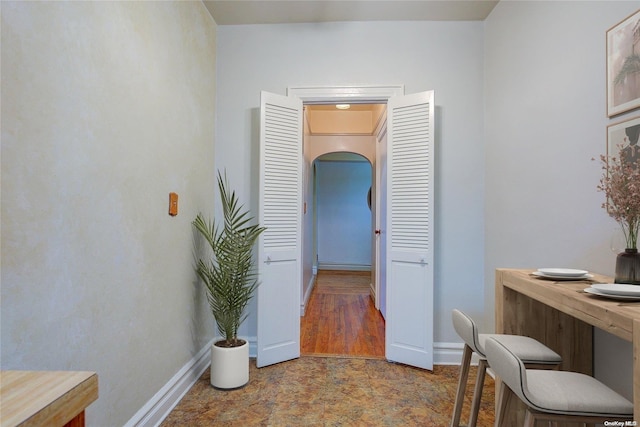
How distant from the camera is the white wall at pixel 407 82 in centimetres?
273

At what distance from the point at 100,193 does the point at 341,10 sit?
91.4 inches

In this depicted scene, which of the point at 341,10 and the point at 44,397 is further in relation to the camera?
the point at 341,10

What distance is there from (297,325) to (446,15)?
292 cm

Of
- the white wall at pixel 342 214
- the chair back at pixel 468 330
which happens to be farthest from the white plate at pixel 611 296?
the white wall at pixel 342 214

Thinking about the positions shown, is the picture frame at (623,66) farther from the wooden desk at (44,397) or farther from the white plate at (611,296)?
the wooden desk at (44,397)

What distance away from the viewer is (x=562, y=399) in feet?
3.22

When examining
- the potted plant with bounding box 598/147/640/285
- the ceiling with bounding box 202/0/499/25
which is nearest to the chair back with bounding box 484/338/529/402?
the potted plant with bounding box 598/147/640/285

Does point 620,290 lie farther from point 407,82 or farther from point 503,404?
point 407,82

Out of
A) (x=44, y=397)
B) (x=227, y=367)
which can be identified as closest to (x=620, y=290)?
Answer: (x=44, y=397)

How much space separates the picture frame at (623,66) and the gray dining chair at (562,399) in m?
1.18

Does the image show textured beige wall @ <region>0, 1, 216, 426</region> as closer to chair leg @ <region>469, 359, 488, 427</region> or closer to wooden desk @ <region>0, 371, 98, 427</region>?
wooden desk @ <region>0, 371, 98, 427</region>

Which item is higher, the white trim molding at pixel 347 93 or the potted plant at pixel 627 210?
the white trim molding at pixel 347 93

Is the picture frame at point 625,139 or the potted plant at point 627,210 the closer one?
the potted plant at point 627,210

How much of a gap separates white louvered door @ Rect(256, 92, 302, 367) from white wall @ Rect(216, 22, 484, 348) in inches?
10.6
